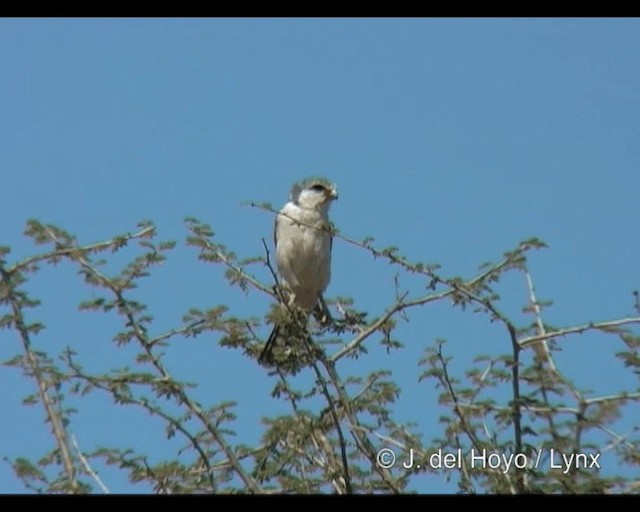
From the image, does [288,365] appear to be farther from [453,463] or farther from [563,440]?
[563,440]

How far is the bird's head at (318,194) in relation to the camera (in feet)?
30.4

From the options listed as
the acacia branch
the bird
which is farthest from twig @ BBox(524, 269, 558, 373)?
the bird

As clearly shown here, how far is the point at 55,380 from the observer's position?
17.4 feet

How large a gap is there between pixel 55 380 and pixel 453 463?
6.26ft

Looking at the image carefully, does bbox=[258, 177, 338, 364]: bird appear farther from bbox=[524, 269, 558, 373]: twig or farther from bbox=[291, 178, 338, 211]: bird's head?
bbox=[524, 269, 558, 373]: twig

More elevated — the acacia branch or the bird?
the bird

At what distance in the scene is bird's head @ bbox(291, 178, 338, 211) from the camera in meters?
9.26

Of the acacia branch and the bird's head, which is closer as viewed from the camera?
the acacia branch

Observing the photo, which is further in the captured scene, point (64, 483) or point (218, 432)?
point (218, 432)

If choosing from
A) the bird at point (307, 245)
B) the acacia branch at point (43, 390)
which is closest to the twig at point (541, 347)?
the acacia branch at point (43, 390)
